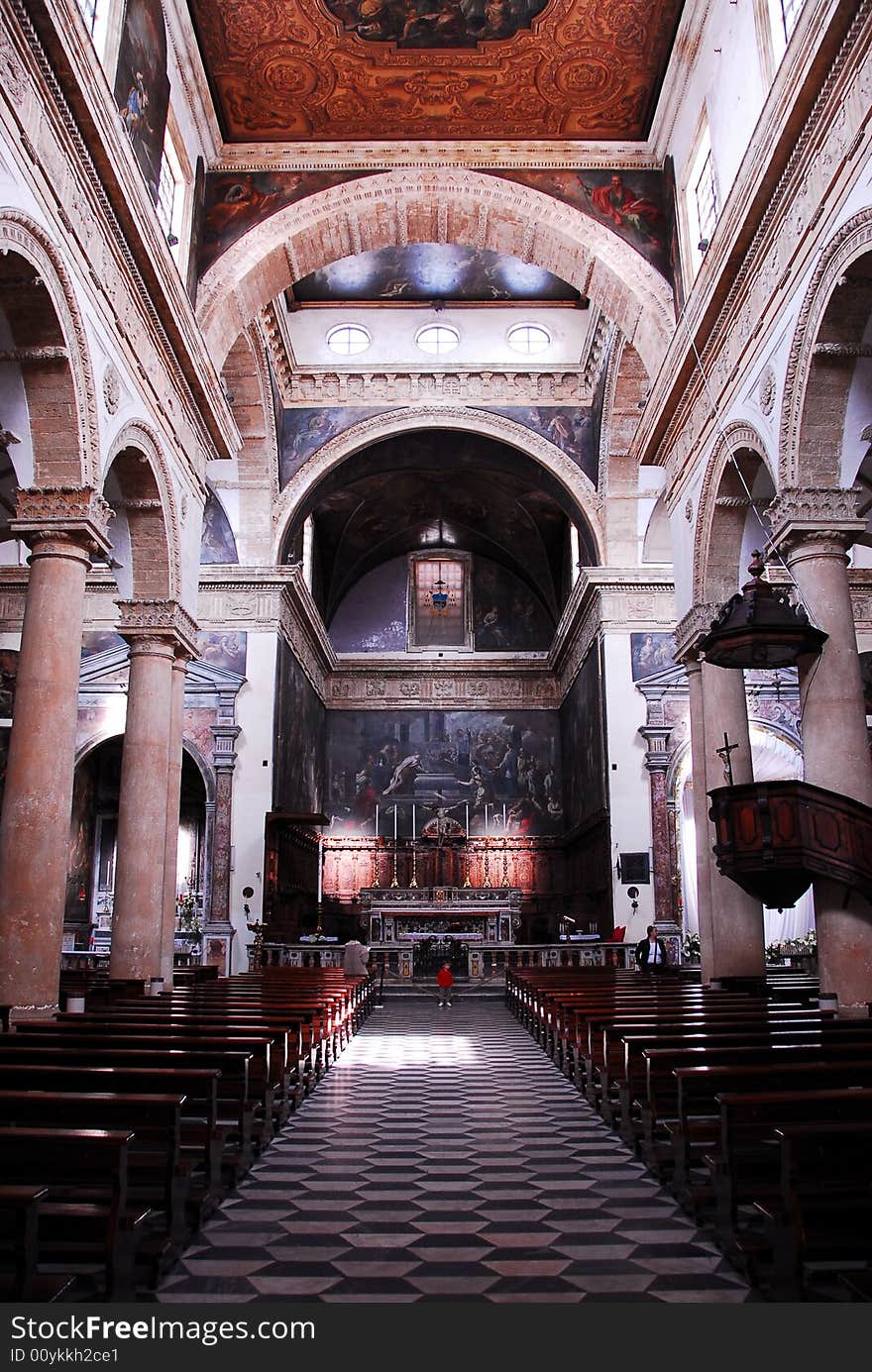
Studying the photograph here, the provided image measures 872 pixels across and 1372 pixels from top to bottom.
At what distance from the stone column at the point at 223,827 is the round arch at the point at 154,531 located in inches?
348

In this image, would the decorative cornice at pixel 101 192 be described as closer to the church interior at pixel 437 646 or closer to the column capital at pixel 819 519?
the church interior at pixel 437 646

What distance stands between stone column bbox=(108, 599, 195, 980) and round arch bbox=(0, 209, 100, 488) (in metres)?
3.52

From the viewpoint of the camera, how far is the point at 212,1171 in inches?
206

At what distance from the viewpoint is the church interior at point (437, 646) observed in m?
5.02

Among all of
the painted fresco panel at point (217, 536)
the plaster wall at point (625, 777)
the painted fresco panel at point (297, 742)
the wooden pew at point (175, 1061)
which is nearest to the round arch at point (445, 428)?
the painted fresco panel at point (217, 536)

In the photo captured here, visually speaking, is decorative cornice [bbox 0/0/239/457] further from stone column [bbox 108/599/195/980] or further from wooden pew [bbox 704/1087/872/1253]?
wooden pew [bbox 704/1087/872/1253]

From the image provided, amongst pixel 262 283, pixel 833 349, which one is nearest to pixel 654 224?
pixel 262 283

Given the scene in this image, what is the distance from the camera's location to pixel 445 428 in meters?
25.1

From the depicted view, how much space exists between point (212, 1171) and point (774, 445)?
354 inches

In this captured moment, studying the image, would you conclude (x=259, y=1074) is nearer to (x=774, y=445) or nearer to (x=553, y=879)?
(x=774, y=445)

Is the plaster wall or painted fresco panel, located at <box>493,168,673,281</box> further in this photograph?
the plaster wall

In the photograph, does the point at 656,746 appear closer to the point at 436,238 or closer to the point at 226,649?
the point at 226,649

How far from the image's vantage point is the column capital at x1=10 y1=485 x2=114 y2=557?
10.0 m

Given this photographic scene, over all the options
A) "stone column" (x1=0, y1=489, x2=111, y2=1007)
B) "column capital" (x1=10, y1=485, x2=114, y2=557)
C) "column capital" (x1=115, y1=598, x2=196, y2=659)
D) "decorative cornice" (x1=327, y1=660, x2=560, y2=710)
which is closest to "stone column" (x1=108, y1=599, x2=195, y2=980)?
"column capital" (x1=115, y1=598, x2=196, y2=659)
